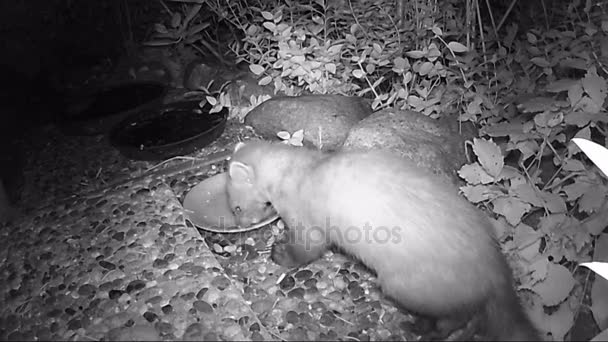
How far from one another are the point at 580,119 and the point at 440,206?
0.93 m

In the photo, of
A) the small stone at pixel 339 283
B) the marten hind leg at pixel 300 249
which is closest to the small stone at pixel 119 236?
the marten hind leg at pixel 300 249

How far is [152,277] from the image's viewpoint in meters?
2.78

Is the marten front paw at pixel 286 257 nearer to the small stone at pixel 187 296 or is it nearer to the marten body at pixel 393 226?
the marten body at pixel 393 226

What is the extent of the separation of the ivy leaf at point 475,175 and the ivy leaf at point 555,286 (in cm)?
56

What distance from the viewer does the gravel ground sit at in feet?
8.34

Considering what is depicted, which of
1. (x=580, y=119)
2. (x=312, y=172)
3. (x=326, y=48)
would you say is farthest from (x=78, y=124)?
(x=580, y=119)

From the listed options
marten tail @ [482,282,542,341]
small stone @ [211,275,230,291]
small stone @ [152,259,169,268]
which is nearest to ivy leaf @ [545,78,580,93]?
marten tail @ [482,282,542,341]

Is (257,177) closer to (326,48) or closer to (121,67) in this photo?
(326,48)

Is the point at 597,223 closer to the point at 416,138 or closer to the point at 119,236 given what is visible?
the point at 416,138

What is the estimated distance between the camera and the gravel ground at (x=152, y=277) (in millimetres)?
2541

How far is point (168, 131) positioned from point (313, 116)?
0.96 metres

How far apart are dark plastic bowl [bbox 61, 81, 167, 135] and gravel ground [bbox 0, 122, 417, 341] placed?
58 cm

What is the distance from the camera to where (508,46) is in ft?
12.0

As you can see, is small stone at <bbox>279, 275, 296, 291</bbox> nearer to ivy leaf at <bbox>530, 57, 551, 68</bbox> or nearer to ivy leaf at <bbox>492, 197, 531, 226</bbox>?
ivy leaf at <bbox>492, 197, 531, 226</bbox>
